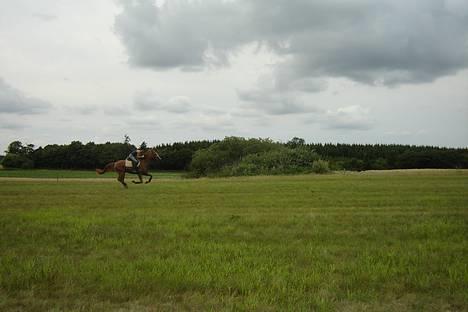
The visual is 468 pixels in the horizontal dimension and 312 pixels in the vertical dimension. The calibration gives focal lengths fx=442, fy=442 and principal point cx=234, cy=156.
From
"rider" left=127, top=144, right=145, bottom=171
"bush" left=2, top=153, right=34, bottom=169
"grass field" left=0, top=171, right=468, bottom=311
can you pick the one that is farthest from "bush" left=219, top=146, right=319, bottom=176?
"bush" left=2, top=153, right=34, bottom=169

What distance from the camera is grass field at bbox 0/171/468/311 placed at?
591 cm

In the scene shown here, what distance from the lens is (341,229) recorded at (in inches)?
430

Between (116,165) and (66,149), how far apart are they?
218ft

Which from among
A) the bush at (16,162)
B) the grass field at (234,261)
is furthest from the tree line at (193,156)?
the grass field at (234,261)

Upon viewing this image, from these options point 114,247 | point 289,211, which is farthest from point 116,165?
point 114,247

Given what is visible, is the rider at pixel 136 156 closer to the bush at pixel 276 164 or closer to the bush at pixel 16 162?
the bush at pixel 276 164

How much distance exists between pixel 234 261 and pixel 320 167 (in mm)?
44262

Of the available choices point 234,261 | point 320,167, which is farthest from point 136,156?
point 320,167

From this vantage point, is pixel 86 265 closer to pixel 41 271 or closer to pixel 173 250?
pixel 41 271

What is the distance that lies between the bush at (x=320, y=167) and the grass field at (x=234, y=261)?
36.8 meters

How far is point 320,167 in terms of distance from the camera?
167 ft

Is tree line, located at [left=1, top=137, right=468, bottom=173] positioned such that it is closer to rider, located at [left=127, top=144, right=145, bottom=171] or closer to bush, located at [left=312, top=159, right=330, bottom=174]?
bush, located at [left=312, top=159, right=330, bottom=174]

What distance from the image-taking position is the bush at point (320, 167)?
50.6 meters

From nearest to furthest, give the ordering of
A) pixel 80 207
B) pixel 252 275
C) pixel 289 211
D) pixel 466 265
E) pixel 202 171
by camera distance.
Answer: pixel 252 275 < pixel 466 265 < pixel 289 211 < pixel 80 207 < pixel 202 171
